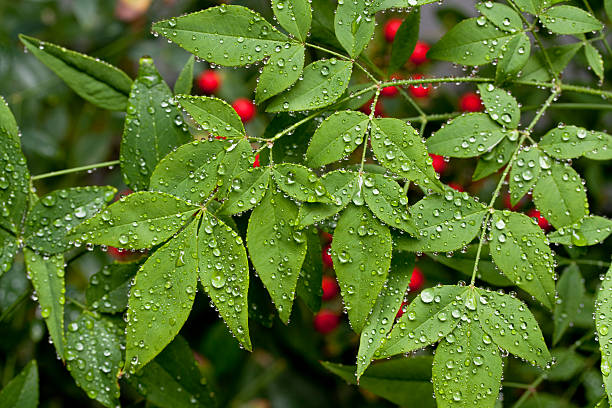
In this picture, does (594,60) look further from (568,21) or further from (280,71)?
(280,71)

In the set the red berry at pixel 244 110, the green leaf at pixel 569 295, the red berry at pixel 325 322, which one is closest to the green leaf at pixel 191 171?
the green leaf at pixel 569 295

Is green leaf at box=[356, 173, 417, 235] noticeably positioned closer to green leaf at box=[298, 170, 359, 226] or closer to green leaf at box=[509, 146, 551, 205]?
green leaf at box=[298, 170, 359, 226]

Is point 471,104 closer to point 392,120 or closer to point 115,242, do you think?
point 392,120

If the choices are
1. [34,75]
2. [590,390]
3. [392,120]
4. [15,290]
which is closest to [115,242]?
[392,120]

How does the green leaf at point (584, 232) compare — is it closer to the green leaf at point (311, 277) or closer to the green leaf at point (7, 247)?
the green leaf at point (311, 277)

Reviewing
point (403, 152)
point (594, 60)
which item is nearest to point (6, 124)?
point (403, 152)
